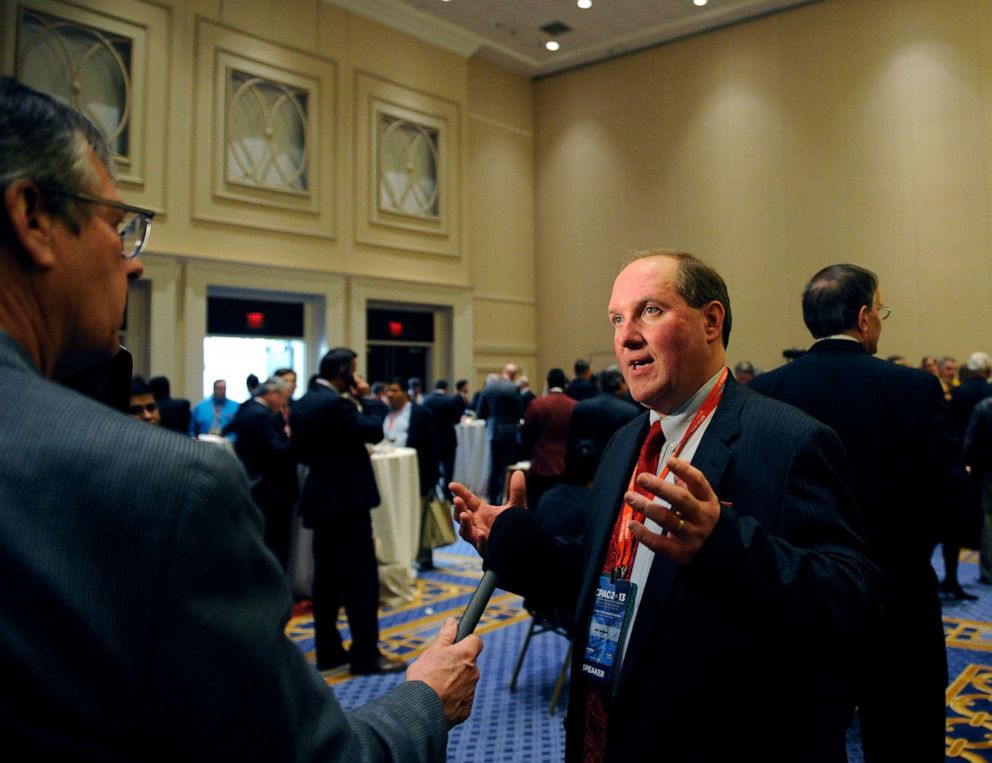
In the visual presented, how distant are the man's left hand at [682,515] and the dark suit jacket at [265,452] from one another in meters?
3.99

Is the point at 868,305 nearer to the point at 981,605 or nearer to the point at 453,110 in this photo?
the point at 981,605

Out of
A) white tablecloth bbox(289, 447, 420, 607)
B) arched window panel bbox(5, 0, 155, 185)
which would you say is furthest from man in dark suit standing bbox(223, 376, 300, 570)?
arched window panel bbox(5, 0, 155, 185)

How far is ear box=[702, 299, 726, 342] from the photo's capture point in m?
1.61

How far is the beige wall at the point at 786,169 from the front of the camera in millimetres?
10250

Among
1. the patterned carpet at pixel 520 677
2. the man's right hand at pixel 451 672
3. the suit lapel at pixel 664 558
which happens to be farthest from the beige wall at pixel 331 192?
the man's right hand at pixel 451 672

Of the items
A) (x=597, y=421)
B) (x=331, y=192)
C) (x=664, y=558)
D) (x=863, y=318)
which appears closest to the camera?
(x=664, y=558)

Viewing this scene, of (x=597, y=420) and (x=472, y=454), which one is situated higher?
(x=597, y=420)

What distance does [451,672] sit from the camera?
1.05 m

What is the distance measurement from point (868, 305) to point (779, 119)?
33.8 ft

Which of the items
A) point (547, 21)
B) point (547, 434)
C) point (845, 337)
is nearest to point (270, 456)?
point (547, 434)

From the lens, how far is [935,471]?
2359mm

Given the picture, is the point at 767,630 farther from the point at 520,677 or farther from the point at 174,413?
the point at 174,413

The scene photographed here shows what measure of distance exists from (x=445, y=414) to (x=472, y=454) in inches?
92.4

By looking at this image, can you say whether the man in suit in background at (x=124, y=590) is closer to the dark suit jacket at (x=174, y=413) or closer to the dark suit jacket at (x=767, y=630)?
the dark suit jacket at (x=767, y=630)
